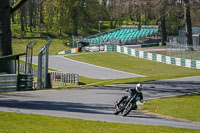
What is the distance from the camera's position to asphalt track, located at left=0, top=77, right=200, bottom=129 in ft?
53.8

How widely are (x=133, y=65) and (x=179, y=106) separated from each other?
92.0 feet

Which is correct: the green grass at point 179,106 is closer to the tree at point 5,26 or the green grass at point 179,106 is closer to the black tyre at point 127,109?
the black tyre at point 127,109

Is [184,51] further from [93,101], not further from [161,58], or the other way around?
[93,101]

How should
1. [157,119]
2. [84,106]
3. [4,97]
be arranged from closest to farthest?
[157,119] < [84,106] < [4,97]

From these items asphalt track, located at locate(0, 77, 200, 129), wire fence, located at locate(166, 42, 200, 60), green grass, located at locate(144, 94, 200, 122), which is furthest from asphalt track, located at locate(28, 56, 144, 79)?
green grass, located at locate(144, 94, 200, 122)

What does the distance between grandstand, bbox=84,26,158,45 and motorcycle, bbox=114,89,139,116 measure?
4816cm

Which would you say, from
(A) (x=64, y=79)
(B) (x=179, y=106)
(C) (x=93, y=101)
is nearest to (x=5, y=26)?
(A) (x=64, y=79)

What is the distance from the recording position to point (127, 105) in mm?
16766

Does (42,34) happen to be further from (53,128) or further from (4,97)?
(53,128)

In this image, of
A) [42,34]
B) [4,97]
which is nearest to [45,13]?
[42,34]

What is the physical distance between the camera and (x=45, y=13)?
87.6 meters

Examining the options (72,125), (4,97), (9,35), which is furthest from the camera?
(9,35)

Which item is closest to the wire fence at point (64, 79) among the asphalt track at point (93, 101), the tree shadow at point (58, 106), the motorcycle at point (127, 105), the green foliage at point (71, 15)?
the asphalt track at point (93, 101)

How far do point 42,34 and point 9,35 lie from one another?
58.6 meters
